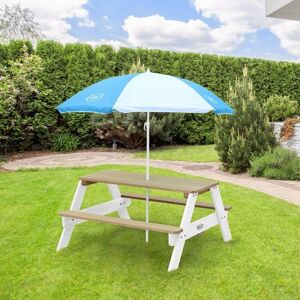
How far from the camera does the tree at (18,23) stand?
1934 centimetres

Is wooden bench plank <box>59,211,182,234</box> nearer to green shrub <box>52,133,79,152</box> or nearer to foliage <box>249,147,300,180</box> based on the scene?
foliage <box>249,147,300,180</box>

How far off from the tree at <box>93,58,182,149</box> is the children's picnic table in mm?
8055

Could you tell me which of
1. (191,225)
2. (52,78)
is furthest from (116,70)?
(191,225)

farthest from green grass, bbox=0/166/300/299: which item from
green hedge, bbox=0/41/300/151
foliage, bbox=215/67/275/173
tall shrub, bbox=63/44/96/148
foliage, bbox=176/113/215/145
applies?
foliage, bbox=176/113/215/145

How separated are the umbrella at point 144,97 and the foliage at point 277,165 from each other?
4.83 metres

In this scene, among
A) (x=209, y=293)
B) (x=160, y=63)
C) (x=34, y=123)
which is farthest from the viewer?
(x=160, y=63)

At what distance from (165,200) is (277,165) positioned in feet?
15.6

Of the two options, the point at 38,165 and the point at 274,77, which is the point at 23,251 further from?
the point at 274,77

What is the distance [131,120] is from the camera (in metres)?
13.5

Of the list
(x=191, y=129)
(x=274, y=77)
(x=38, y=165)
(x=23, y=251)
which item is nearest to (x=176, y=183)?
(x=23, y=251)

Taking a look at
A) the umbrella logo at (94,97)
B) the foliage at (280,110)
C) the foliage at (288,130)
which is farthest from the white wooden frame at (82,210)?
the foliage at (280,110)

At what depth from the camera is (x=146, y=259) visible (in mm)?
4539

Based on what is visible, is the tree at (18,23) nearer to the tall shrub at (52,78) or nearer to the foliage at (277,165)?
the tall shrub at (52,78)

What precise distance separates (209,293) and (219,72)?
13669 mm
